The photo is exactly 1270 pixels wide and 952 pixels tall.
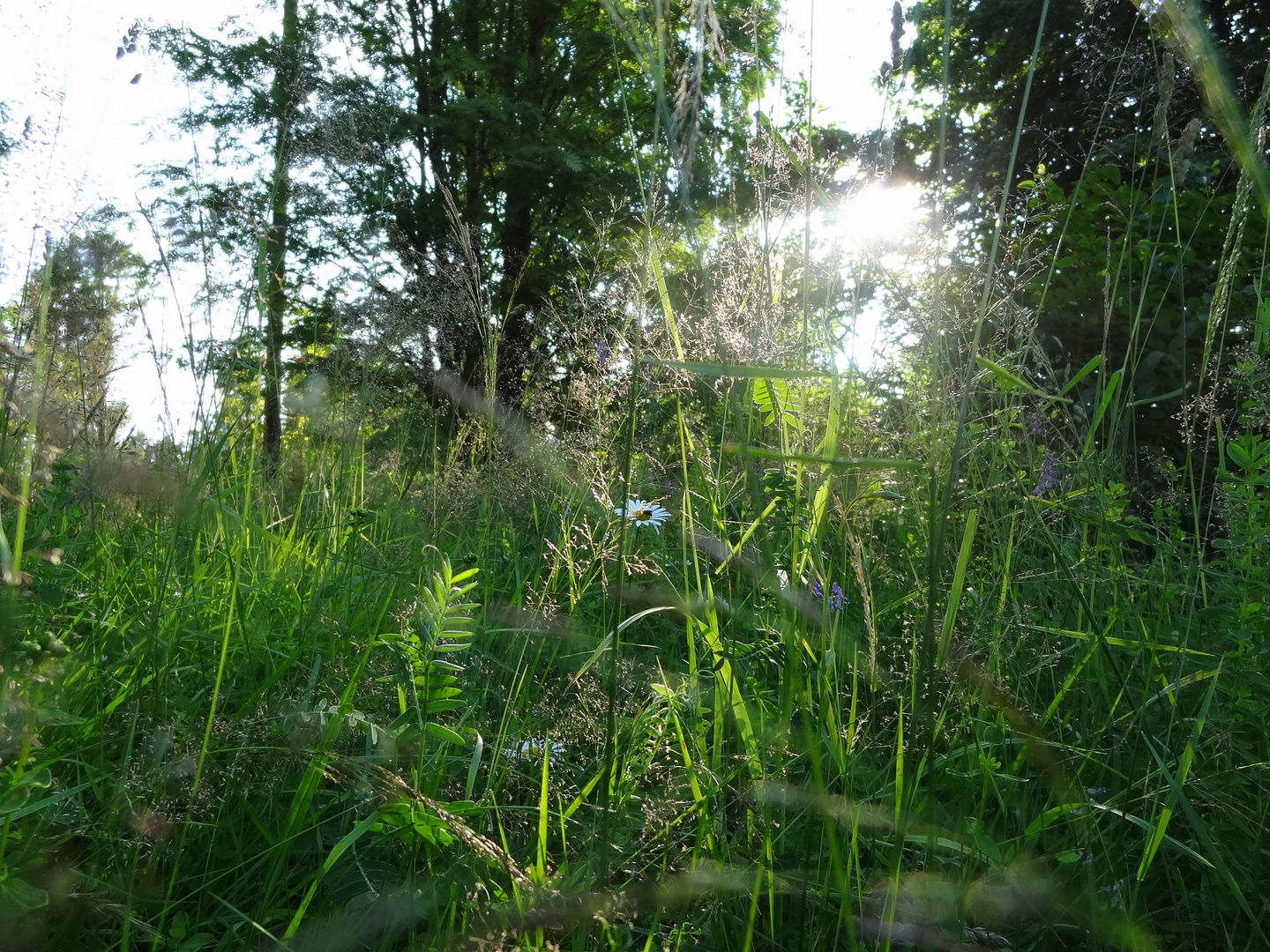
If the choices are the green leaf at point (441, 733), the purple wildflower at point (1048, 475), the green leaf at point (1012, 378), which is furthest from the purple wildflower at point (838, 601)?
the purple wildflower at point (1048, 475)

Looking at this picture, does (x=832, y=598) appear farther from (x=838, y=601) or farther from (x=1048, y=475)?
(x=1048, y=475)

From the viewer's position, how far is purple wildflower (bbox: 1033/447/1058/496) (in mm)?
2137

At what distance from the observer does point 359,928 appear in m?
0.86

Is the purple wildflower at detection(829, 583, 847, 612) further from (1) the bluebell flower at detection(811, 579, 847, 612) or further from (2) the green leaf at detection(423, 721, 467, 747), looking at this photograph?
(2) the green leaf at detection(423, 721, 467, 747)

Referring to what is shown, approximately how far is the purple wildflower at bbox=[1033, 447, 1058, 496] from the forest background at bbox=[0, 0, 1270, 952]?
9 cm

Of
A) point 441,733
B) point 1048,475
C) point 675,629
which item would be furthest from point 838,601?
point 1048,475

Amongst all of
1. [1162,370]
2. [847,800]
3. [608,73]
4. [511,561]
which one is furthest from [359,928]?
[608,73]

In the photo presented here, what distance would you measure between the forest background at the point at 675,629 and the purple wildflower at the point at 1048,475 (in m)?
0.09

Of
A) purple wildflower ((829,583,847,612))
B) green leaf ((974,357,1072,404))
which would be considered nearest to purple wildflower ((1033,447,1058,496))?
purple wildflower ((829,583,847,612))

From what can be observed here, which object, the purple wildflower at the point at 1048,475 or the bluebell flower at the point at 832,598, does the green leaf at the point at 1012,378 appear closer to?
the bluebell flower at the point at 832,598

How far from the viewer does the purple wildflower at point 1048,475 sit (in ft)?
7.01

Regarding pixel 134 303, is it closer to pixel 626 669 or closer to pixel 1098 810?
pixel 626 669

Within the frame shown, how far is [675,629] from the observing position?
5.96ft

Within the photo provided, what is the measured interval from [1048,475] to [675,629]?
121 cm
